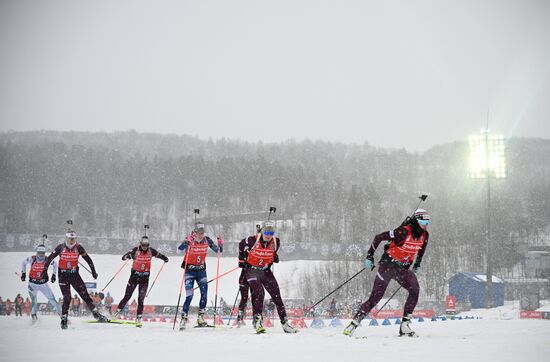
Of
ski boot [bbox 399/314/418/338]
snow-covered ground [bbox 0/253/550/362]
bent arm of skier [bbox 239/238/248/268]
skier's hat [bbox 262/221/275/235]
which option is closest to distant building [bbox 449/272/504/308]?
snow-covered ground [bbox 0/253/550/362]

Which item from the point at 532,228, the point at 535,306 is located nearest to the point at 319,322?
the point at 535,306

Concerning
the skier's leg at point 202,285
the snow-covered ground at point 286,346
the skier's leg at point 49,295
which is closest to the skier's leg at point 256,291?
the skier's leg at point 202,285

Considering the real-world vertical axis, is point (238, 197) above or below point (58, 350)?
above

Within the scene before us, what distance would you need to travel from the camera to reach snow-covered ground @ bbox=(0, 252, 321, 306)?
51594 millimetres

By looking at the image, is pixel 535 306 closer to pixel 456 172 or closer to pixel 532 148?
pixel 456 172

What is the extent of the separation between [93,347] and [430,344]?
17.4ft

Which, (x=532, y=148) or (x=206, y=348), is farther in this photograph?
(x=532, y=148)

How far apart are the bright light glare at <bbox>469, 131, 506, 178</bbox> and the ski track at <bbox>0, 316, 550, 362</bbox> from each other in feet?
88.6

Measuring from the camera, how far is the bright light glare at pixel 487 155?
121 ft

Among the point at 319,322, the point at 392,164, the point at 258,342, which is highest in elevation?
the point at 392,164

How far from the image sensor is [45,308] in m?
38.4

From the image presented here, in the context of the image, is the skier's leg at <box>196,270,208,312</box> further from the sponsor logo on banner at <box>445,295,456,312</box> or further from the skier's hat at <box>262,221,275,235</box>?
the sponsor logo on banner at <box>445,295,456,312</box>

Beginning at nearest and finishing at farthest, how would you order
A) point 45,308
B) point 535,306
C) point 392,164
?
1. point 535,306
2. point 45,308
3. point 392,164

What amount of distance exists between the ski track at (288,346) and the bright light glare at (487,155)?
88.6 feet
